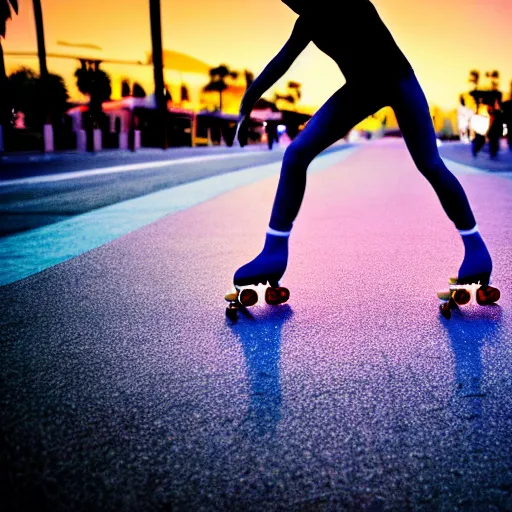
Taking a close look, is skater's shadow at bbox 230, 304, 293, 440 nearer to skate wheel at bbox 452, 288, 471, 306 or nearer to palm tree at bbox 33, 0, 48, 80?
skate wheel at bbox 452, 288, 471, 306

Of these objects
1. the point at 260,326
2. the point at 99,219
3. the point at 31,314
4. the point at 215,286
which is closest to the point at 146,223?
the point at 99,219

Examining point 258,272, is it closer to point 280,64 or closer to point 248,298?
point 248,298

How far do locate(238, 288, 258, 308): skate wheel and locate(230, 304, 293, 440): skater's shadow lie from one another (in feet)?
0.27

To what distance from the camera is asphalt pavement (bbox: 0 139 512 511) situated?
4.99 ft

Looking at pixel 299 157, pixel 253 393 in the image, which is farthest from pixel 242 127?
Answer: pixel 253 393

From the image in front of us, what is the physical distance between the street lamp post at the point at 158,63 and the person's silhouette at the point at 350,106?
36.8 m

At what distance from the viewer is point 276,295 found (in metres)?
3.35

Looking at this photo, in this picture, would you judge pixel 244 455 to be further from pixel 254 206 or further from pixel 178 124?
pixel 178 124

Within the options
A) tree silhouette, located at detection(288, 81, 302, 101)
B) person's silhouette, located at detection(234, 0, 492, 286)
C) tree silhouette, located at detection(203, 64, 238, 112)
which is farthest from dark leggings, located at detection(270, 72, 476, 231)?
tree silhouette, located at detection(288, 81, 302, 101)

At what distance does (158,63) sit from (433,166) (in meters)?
38.0

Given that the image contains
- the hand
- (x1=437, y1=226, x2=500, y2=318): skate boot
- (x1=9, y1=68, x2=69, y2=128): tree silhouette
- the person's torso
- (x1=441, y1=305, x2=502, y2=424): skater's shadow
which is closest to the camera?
(x1=441, y1=305, x2=502, y2=424): skater's shadow

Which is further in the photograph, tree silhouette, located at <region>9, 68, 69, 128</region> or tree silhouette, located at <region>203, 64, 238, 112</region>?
tree silhouette, located at <region>203, 64, 238, 112</region>

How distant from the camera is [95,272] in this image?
427 cm

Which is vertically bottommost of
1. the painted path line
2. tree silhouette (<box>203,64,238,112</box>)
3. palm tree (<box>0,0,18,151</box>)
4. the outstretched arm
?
the painted path line
